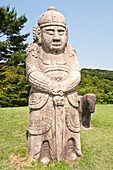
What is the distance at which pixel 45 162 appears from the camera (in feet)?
13.4

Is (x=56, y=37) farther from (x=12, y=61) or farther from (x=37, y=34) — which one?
(x=12, y=61)

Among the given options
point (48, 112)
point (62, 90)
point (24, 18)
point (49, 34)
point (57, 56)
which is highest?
point (24, 18)

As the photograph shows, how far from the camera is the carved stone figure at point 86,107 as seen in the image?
5.92 meters

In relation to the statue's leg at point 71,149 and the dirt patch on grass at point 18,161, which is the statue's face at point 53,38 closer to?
the statue's leg at point 71,149

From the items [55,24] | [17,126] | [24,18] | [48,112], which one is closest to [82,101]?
[17,126]

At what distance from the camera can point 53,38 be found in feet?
13.4

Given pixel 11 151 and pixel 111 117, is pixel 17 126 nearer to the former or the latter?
pixel 11 151

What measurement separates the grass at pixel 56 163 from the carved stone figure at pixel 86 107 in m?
0.33

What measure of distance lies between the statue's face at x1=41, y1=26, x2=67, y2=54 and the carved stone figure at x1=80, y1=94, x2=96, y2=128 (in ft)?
6.99

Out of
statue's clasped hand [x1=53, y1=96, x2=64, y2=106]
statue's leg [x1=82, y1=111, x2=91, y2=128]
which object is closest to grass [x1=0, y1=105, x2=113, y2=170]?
statue's leg [x1=82, y1=111, x2=91, y2=128]

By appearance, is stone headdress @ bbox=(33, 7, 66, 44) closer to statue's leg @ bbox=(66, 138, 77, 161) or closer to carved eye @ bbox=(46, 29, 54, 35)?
carved eye @ bbox=(46, 29, 54, 35)

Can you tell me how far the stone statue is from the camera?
13.3 ft

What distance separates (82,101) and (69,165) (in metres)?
2.31

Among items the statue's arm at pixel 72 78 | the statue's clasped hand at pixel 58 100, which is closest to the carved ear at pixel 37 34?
the statue's arm at pixel 72 78
